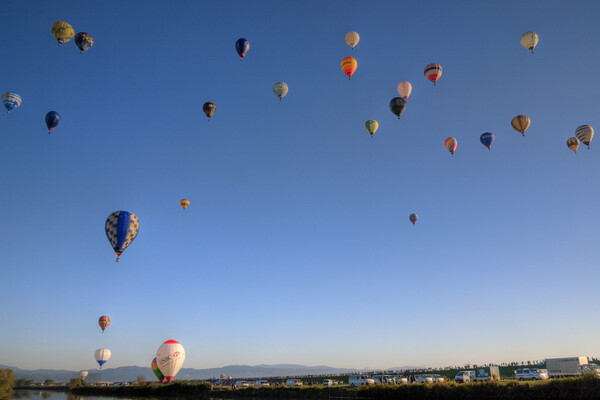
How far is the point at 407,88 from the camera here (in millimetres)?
41719

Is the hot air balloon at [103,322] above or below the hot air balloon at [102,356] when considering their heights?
above

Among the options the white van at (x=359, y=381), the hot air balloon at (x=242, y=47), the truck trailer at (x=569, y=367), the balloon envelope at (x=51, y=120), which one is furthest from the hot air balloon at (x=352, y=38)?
the truck trailer at (x=569, y=367)

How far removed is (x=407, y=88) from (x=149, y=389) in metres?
Result: 51.4

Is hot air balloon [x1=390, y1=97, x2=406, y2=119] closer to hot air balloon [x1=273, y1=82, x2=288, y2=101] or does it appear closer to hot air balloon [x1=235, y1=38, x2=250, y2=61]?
hot air balloon [x1=273, y1=82, x2=288, y2=101]

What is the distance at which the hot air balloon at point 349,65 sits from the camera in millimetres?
41156

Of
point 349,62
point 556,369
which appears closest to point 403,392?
point 556,369

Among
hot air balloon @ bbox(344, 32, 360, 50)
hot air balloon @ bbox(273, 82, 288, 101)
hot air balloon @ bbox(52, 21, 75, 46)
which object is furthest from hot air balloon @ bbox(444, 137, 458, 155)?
hot air balloon @ bbox(52, 21, 75, 46)

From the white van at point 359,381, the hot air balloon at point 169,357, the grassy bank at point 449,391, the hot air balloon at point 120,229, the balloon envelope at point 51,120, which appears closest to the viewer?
the grassy bank at point 449,391

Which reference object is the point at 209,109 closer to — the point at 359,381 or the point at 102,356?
the point at 359,381

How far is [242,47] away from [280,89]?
18.0ft

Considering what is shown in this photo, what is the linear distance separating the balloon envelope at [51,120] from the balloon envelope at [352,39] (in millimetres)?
27957

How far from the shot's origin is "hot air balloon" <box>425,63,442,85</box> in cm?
4059

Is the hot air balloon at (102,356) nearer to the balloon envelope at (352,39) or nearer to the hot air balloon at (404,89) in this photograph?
the balloon envelope at (352,39)

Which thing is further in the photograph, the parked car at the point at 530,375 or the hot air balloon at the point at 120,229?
the parked car at the point at 530,375
